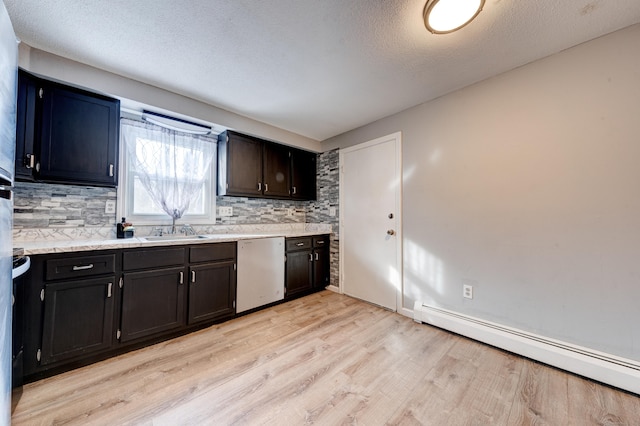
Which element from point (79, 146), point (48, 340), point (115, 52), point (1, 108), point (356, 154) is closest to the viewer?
point (1, 108)

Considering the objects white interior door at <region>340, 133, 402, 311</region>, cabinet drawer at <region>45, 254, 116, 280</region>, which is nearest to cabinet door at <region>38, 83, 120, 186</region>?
cabinet drawer at <region>45, 254, 116, 280</region>

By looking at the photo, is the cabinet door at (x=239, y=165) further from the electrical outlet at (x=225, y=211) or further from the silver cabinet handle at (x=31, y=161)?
the silver cabinet handle at (x=31, y=161)

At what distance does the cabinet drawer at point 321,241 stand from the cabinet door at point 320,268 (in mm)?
60

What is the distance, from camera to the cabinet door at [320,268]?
3334 millimetres

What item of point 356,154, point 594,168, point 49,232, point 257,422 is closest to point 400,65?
point 356,154

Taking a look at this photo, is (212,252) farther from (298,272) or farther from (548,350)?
(548,350)

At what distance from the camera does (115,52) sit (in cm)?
172

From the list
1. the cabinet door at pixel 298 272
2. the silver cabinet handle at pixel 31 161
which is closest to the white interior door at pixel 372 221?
the cabinet door at pixel 298 272

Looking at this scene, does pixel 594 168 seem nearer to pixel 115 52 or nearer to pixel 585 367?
pixel 585 367

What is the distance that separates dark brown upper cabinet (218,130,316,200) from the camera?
2811 millimetres

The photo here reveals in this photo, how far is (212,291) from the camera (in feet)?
7.64

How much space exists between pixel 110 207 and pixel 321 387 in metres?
2.45

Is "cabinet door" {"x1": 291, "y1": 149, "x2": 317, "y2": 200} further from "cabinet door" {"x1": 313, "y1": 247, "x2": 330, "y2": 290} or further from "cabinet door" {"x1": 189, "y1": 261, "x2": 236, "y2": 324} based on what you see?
"cabinet door" {"x1": 189, "y1": 261, "x2": 236, "y2": 324}

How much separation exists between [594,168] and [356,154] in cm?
216
